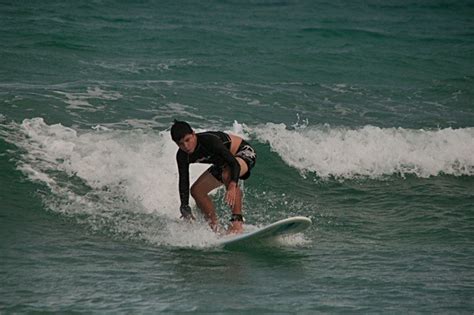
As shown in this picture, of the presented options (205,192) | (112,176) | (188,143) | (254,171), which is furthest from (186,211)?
(254,171)

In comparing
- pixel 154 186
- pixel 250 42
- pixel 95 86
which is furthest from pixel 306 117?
pixel 250 42

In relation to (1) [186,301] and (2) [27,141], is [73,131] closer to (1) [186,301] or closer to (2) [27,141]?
(2) [27,141]

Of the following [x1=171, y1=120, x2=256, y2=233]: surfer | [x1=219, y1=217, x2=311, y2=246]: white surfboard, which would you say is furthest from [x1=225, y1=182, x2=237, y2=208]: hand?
[x1=219, y1=217, x2=311, y2=246]: white surfboard

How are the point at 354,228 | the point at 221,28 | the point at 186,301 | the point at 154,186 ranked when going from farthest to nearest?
1. the point at 221,28
2. the point at 154,186
3. the point at 354,228
4. the point at 186,301

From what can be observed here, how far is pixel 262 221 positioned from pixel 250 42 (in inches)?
520

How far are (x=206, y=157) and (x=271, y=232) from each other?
953mm

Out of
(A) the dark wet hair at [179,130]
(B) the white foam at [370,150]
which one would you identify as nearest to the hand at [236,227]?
(A) the dark wet hair at [179,130]

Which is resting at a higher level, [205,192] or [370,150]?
[205,192]

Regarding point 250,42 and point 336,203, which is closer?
point 336,203

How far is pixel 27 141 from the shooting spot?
1145cm

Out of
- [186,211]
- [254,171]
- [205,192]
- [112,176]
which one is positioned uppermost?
[205,192]

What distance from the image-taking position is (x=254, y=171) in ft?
38.6

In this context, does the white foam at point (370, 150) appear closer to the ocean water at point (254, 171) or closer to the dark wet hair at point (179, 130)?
the ocean water at point (254, 171)

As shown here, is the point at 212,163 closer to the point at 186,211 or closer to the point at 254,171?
the point at 186,211
